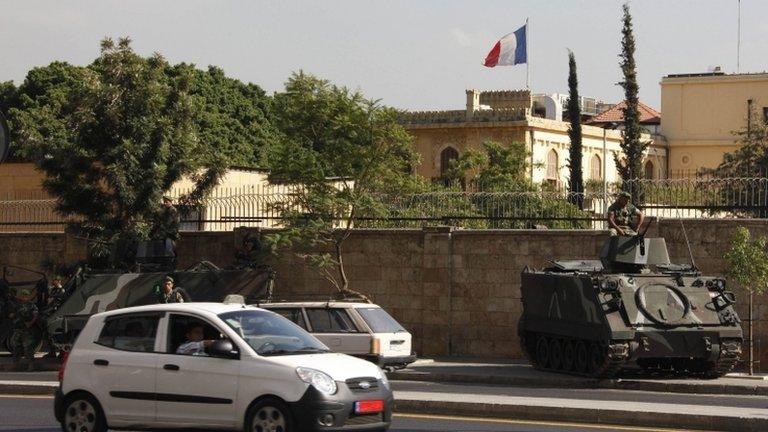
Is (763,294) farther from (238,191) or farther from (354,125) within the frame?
(238,191)

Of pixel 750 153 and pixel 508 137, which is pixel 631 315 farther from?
pixel 508 137

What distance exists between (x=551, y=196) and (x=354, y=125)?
4230 millimetres

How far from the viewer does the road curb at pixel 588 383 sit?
21750 millimetres

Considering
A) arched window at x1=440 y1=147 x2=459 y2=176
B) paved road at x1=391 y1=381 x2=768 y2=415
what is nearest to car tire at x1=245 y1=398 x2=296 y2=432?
paved road at x1=391 y1=381 x2=768 y2=415

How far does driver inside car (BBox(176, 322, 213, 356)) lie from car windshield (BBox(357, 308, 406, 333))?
30.6 ft

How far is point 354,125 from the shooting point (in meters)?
28.3

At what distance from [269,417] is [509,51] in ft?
171

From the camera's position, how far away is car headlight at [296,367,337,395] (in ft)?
43.5

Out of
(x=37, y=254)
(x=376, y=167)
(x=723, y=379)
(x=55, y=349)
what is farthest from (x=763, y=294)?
(x=37, y=254)

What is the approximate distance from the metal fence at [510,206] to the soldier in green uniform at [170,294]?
3.79 metres

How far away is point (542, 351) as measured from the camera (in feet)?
83.6

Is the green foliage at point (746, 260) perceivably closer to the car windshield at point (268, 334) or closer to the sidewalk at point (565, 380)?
the sidewalk at point (565, 380)

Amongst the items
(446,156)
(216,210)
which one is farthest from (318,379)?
(446,156)

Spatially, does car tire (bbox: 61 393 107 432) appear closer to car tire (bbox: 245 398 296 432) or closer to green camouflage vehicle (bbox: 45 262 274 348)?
car tire (bbox: 245 398 296 432)
